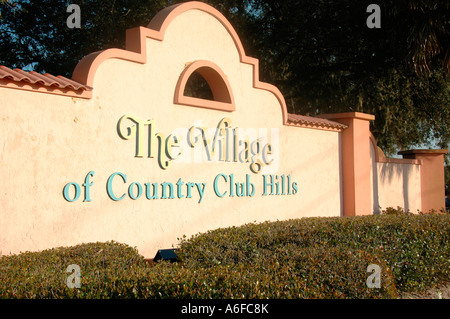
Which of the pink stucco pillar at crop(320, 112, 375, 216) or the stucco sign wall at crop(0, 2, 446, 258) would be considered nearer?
the stucco sign wall at crop(0, 2, 446, 258)

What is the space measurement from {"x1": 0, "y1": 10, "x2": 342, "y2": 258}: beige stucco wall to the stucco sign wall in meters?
0.02

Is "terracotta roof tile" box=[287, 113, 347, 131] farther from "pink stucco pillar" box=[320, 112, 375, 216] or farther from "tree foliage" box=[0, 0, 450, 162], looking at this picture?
"tree foliage" box=[0, 0, 450, 162]

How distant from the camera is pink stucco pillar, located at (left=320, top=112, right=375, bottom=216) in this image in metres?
12.3

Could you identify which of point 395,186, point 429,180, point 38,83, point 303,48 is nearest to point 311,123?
point 395,186

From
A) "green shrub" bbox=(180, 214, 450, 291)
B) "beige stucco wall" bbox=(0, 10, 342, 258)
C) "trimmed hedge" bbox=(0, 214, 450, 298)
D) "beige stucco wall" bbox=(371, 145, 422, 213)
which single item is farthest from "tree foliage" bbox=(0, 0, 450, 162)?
"trimmed hedge" bbox=(0, 214, 450, 298)

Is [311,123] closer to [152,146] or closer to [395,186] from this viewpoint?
[152,146]

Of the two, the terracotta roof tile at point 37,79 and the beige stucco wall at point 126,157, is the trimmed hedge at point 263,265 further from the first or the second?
the terracotta roof tile at point 37,79

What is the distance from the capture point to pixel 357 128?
12516 mm

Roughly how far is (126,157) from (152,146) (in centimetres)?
52

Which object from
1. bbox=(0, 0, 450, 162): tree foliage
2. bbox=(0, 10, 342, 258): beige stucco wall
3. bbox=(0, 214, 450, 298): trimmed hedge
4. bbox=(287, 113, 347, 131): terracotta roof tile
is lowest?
bbox=(0, 214, 450, 298): trimmed hedge

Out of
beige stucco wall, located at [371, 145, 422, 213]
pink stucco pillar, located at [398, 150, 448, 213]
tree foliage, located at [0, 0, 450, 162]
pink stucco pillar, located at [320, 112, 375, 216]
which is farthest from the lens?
Result: tree foliage, located at [0, 0, 450, 162]

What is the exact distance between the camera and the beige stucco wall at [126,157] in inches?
249
